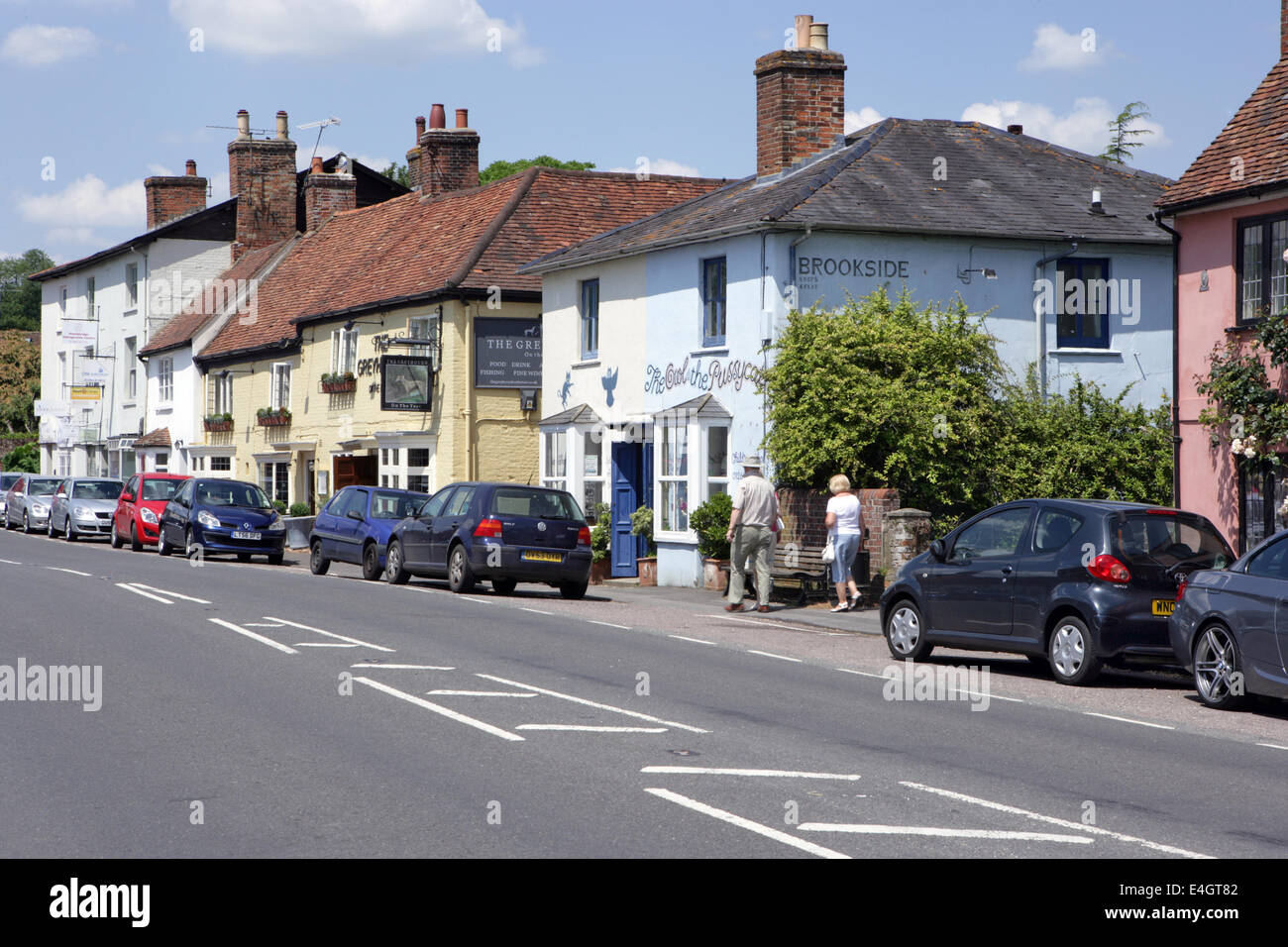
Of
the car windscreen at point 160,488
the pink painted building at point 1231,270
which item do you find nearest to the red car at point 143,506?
the car windscreen at point 160,488

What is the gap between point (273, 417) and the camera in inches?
1811

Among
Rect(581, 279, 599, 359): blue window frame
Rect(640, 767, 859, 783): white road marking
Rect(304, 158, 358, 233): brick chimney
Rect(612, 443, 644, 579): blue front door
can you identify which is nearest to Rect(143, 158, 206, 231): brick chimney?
Rect(304, 158, 358, 233): brick chimney

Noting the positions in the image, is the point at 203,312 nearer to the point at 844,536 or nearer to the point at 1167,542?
the point at 844,536

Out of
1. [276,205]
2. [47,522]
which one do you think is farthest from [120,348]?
[47,522]

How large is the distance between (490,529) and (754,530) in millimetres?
3836

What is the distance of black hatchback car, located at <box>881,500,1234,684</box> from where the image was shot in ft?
44.7

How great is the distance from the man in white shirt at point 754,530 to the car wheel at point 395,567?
596 centimetres

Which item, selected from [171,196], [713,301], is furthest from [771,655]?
[171,196]

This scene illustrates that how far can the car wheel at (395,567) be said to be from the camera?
24.8 meters

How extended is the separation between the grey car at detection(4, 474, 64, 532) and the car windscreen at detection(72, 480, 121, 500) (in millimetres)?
1863

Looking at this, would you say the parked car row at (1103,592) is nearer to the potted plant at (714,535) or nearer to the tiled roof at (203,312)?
the potted plant at (714,535)

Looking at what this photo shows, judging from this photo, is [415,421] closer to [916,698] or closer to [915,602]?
[915,602]

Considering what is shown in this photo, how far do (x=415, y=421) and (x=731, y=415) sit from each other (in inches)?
522

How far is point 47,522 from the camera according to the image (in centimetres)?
4453
